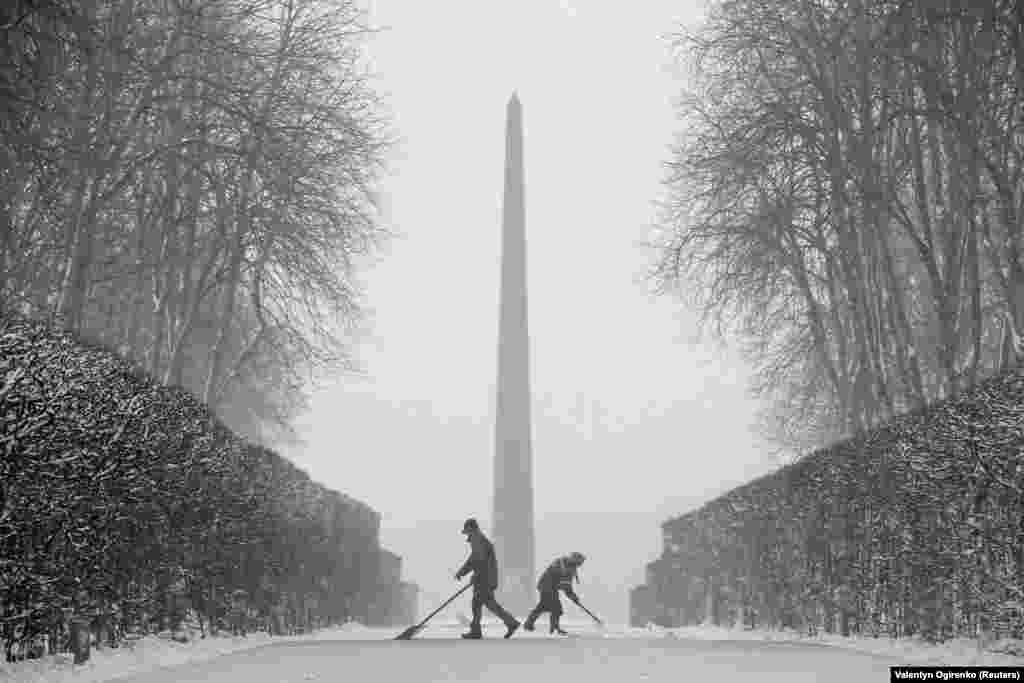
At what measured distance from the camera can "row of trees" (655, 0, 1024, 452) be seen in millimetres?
16469

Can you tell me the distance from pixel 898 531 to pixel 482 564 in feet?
15.6

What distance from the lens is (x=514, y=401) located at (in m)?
40.7

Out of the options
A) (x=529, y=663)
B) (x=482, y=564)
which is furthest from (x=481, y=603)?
(x=529, y=663)

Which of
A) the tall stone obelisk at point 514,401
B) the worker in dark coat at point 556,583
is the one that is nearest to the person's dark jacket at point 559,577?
the worker in dark coat at point 556,583

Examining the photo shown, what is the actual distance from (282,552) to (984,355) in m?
18.2

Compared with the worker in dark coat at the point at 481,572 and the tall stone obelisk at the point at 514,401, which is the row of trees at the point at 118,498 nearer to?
the worker in dark coat at the point at 481,572

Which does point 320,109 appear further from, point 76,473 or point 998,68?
point 76,473

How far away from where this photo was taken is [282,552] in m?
Answer: 17.3

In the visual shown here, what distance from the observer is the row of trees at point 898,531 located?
1048 centimetres

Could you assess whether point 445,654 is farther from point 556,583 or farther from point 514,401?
point 514,401

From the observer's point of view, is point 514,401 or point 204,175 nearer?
point 204,175

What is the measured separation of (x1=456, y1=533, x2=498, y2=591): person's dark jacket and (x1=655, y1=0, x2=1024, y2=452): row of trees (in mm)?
5096

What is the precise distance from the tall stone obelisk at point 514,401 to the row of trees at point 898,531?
62.6ft

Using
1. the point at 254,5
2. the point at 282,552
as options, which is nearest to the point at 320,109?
the point at 254,5
